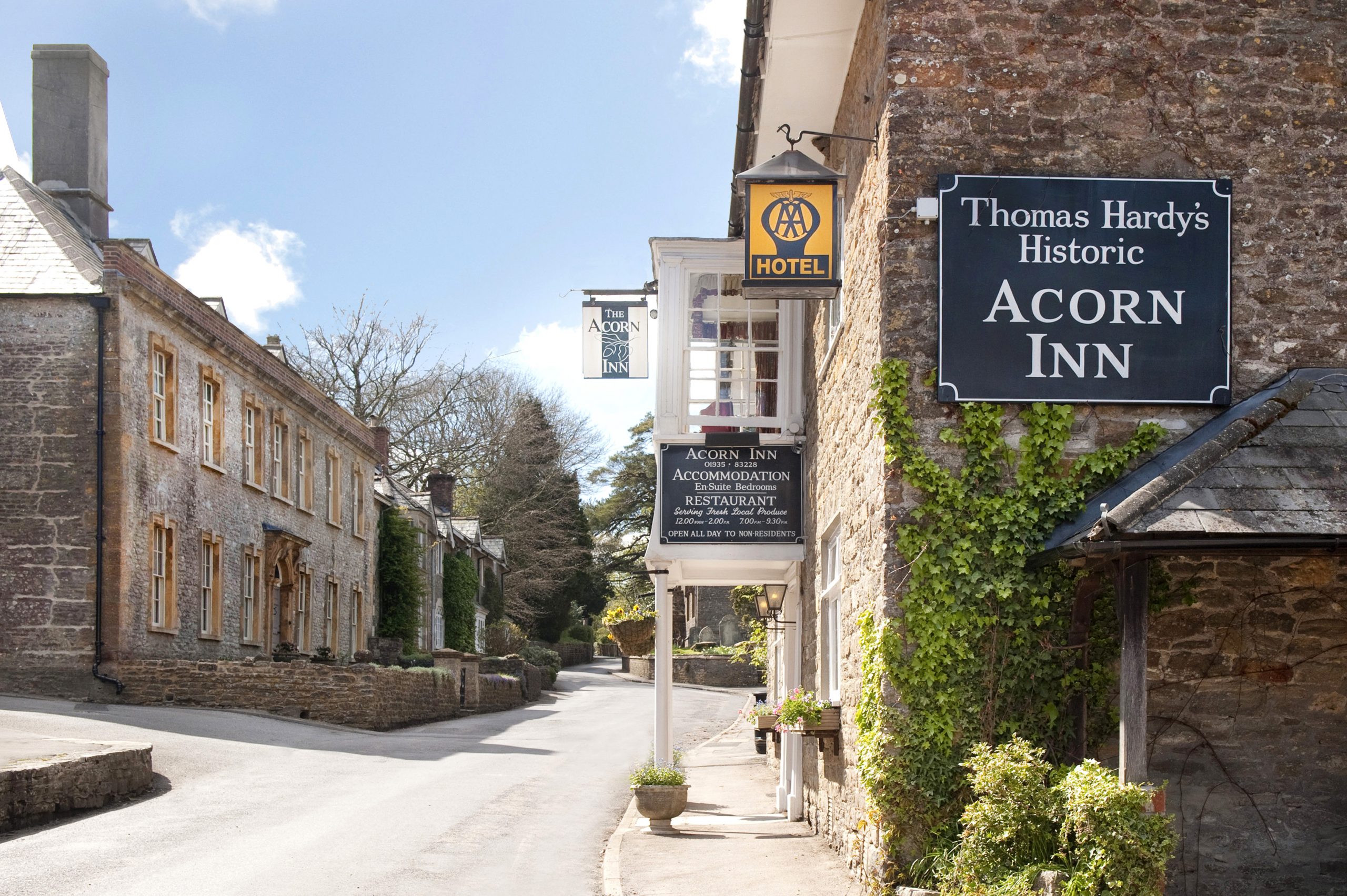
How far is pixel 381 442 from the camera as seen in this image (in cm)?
4222

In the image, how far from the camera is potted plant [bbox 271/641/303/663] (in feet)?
93.2

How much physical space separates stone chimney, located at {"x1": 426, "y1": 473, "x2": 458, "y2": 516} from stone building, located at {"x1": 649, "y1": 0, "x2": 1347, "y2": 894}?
38.8 meters

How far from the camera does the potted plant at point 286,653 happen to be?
93.2ft

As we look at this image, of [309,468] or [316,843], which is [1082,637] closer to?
[316,843]

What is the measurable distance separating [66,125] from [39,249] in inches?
178

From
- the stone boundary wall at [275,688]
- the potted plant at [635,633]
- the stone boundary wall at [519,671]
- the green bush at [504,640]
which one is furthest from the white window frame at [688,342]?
the potted plant at [635,633]

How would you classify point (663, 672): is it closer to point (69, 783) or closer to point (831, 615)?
point (831, 615)

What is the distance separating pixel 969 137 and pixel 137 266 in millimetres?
17579

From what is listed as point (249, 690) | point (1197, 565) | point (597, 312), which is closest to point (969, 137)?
point (1197, 565)

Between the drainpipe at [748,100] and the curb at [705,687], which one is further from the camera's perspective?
the curb at [705,687]

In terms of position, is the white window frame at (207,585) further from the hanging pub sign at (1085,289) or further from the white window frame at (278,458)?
the hanging pub sign at (1085,289)

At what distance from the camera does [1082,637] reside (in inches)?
351

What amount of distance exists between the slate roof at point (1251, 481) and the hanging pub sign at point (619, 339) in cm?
797

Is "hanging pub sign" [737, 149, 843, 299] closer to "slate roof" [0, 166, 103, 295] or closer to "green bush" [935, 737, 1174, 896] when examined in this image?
"green bush" [935, 737, 1174, 896]
